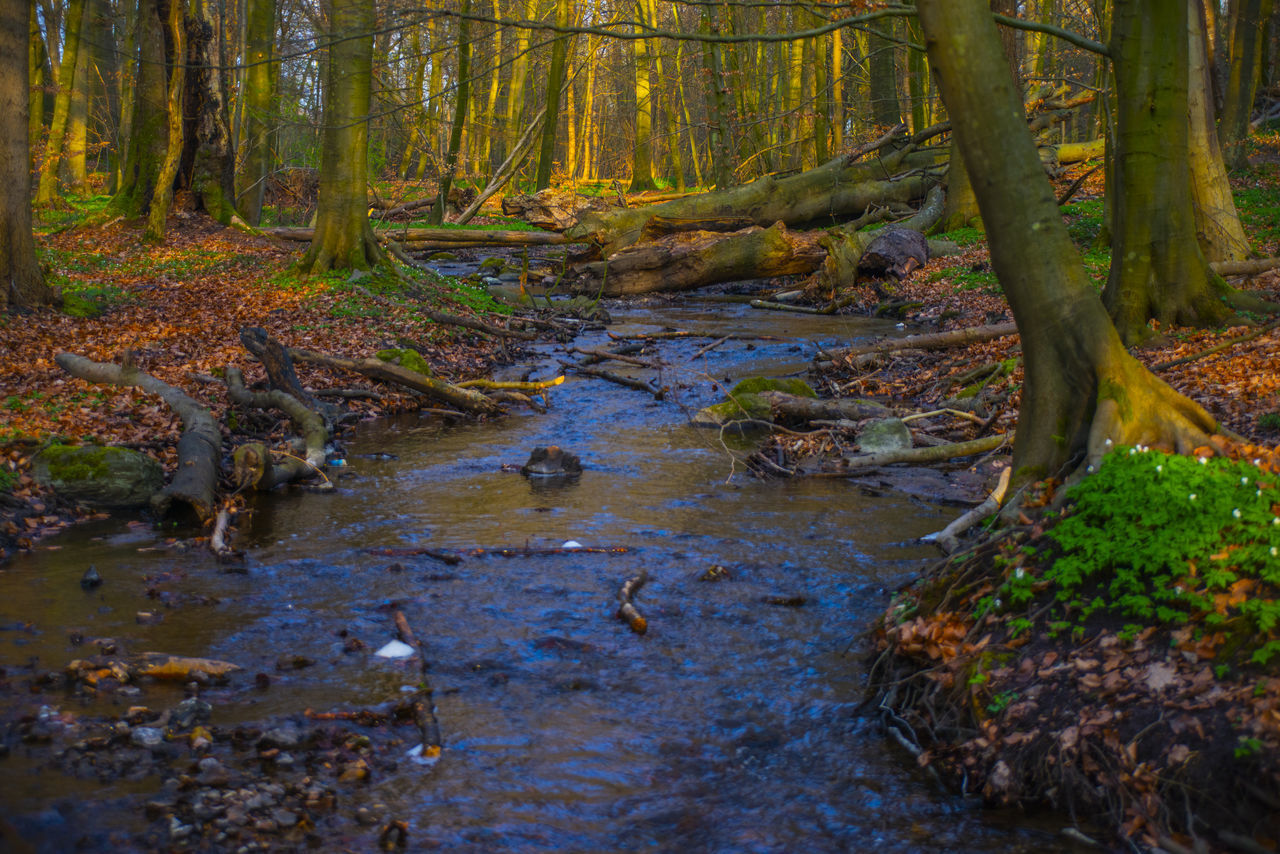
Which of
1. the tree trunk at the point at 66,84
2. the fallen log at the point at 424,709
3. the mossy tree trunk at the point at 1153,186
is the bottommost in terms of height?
the fallen log at the point at 424,709

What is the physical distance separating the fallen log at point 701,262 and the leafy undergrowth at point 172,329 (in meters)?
3.60

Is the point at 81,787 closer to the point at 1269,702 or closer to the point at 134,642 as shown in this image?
the point at 134,642

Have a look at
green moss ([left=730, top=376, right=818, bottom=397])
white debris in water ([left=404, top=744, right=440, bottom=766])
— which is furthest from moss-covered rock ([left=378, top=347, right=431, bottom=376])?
white debris in water ([left=404, top=744, right=440, bottom=766])

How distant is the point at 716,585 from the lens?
6.29m

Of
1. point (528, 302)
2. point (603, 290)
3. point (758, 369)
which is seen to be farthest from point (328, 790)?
point (603, 290)

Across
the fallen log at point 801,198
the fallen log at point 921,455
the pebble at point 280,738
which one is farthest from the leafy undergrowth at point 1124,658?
the fallen log at point 801,198

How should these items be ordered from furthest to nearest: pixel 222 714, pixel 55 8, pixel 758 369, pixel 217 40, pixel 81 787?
pixel 55 8
pixel 217 40
pixel 758 369
pixel 222 714
pixel 81 787

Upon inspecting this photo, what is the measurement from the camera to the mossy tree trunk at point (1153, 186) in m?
9.08

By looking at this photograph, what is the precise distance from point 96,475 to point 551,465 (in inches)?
148

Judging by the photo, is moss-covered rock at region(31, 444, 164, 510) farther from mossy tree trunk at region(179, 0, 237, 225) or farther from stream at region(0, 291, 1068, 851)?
mossy tree trunk at region(179, 0, 237, 225)

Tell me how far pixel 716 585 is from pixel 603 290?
14908mm

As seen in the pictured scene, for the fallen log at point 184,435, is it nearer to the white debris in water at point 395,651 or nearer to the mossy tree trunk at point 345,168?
the white debris in water at point 395,651

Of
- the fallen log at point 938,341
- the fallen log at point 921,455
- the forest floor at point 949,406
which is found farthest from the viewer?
the fallen log at point 938,341

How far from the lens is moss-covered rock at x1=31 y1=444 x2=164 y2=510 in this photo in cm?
727
